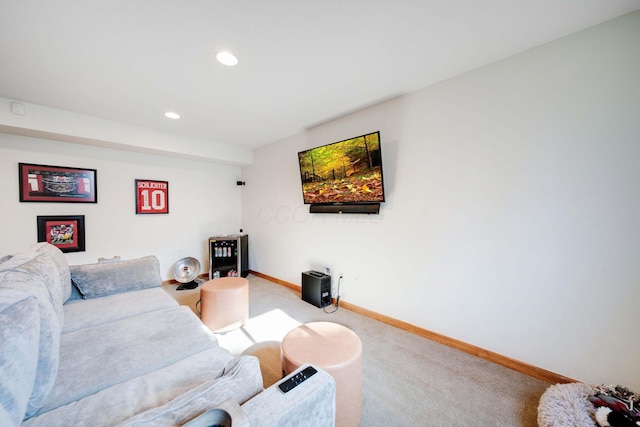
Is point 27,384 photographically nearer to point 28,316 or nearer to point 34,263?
point 28,316

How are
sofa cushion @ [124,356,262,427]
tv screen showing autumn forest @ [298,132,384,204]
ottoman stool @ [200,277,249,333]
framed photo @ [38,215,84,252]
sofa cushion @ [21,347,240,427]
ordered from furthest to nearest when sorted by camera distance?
framed photo @ [38,215,84,252]
tv screen showing autumn forest @ [298,132,384,204]
ottoman stool @ [200,277,249,333]
sofa cushion @ [21,347,240,427]
sofa cushion @ [124,356,262,427]

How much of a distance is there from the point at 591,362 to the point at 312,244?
2.84 meters

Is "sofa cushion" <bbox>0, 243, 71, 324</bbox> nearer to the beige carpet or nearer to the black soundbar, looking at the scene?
the beige carpet

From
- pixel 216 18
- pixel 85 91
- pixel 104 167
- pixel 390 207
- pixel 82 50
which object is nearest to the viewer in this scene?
pixel 216 18

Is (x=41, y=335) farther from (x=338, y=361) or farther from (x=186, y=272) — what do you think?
(x=186, y=272)

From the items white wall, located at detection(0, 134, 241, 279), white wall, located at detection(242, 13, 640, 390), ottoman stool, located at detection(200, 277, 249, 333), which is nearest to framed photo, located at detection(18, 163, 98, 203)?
white wall, located at detection(0, 134, 241, 279)

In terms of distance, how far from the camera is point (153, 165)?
388 centimetres

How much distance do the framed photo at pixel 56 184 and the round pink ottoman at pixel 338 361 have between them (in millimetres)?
3683

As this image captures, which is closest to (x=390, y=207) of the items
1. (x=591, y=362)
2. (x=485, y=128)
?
(x=485, y=128)

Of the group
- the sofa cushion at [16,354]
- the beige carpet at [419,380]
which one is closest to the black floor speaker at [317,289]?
the beige carpet at [419,380]

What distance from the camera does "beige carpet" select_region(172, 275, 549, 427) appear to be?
5.02 ft

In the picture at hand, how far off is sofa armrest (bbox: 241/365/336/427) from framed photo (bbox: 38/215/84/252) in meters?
3.90

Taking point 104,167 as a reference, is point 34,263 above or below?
below

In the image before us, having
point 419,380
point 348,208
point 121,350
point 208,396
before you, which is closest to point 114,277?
point 121,350
